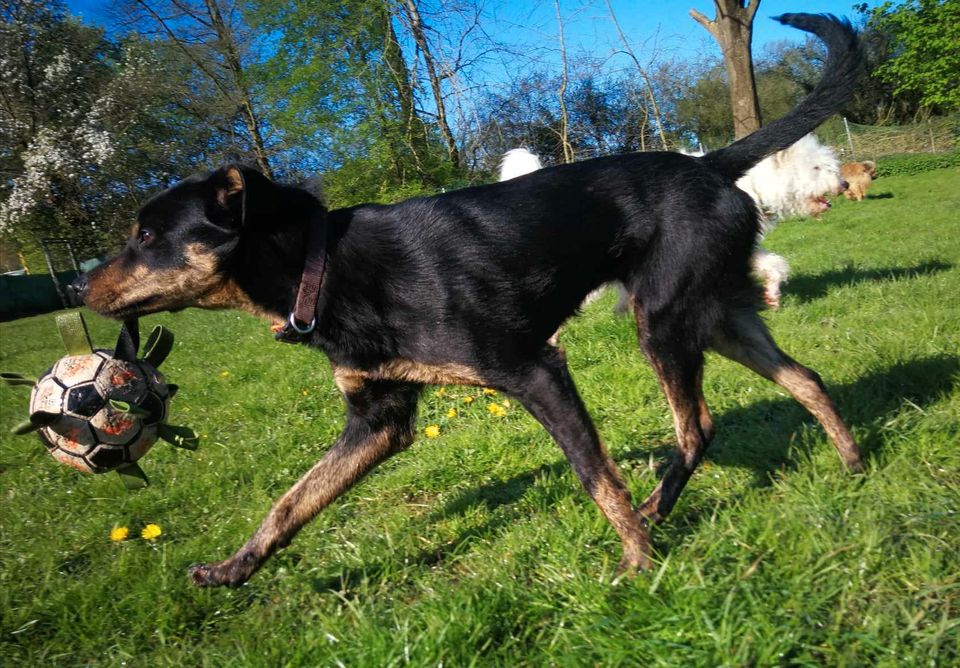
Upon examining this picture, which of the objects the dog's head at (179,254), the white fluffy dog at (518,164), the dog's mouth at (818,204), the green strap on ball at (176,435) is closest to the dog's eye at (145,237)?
the dog's head at (179,254)

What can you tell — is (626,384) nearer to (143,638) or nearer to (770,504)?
(770,504)

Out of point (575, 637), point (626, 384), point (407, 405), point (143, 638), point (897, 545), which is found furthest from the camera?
point (626, 384)

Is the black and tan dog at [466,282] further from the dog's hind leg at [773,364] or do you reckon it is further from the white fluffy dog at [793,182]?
the white fluffy dog at [793,182]

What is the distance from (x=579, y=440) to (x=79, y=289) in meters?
2.31

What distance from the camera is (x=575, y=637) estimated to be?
1.90 m

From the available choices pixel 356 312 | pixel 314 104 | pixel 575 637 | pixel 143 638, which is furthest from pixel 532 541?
pixel 314 104

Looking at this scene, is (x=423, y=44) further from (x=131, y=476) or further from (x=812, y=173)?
(x=131, y=476)

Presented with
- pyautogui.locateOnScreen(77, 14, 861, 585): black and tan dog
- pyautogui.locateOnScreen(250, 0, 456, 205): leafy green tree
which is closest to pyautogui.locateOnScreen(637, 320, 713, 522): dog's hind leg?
pyautogui.locateOnScreen(77, 14, 861, 585): black and tan dog

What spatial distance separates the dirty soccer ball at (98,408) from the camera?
108 inches

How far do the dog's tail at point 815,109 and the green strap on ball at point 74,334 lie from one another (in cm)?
312

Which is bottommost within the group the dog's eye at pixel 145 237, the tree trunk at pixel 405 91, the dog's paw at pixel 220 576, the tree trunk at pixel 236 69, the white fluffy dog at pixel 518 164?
the dog's paw at pixel 220 576

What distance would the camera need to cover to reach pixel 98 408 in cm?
277

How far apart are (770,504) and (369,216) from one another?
208cm

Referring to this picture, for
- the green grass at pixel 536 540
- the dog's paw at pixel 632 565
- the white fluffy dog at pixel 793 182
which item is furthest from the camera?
the white fluffy dog at pixel 793 182
